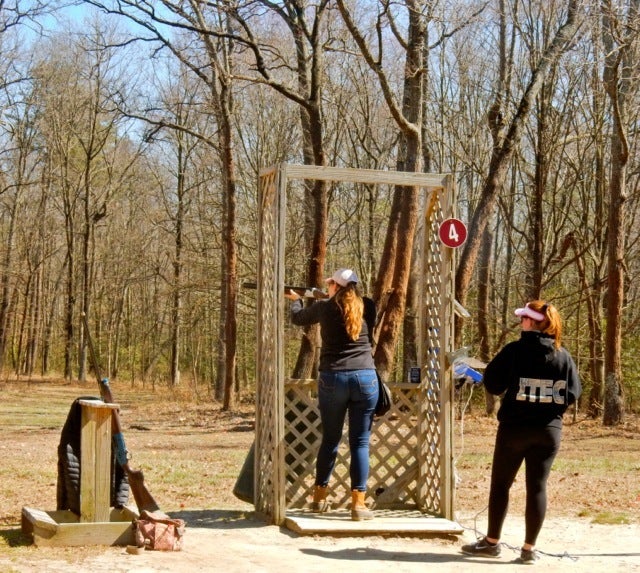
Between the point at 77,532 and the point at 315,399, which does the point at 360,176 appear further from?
the point at 77,532

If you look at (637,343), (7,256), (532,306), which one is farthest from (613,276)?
(7,256)

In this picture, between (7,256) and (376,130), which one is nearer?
(376,130)

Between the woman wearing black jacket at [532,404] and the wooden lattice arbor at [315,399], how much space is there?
1.17 meters

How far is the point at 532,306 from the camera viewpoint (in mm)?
5973

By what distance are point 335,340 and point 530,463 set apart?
1606 millimetres

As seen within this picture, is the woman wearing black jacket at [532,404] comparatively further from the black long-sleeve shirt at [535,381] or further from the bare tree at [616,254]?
the bare tree at [616,254]

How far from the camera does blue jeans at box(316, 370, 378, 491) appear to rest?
665cm

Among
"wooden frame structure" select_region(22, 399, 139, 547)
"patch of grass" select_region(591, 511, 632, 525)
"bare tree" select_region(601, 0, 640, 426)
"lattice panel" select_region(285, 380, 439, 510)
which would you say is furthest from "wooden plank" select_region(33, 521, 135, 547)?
"bare tree" select_region(601, 0, 640, 426)

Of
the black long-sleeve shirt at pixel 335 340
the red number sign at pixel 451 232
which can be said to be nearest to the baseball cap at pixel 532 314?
the red number sign at pixel 451 232

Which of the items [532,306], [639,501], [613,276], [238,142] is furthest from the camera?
[238,142]

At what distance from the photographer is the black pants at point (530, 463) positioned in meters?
5.80

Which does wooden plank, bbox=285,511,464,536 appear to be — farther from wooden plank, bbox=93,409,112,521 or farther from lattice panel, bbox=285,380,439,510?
wooden plank, bbox=93,409,112,521

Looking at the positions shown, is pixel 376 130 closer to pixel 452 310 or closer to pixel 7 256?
pixel 7 256

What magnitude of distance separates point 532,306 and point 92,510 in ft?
9.88
